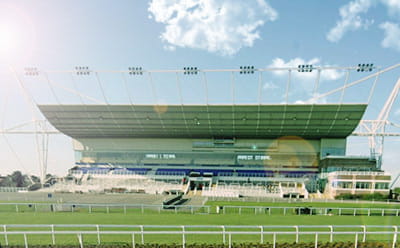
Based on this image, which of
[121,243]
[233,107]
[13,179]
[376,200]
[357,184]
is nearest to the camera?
[121,243]

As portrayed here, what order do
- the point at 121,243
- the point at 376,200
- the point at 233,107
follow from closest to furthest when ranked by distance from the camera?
the point at 121,243
the point at 376,200
the point at 233,107

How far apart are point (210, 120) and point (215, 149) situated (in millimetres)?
12475

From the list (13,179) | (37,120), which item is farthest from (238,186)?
(13,179)

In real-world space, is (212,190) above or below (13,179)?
above

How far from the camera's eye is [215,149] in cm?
6769

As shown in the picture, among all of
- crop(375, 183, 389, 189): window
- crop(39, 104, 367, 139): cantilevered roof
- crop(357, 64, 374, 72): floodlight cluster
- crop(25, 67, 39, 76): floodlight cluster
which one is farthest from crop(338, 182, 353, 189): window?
crop(25, 67, 39, 76): floodlight cluster

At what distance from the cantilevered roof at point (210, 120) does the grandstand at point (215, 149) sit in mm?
228

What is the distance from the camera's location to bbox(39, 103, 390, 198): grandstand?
53978mm

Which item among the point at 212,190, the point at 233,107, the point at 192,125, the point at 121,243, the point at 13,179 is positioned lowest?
the point at 13,179

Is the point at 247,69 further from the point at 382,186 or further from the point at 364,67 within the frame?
the point at 382,186

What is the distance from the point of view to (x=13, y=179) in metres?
96.6

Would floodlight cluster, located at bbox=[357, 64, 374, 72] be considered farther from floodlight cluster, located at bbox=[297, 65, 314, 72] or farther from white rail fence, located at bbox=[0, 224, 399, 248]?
white rail fence, located at bbox=[0, 224, 399, 248]

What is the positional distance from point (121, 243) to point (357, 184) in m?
49.6

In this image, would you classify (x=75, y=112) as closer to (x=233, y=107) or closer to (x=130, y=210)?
(x=233, y=107)
